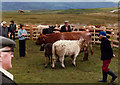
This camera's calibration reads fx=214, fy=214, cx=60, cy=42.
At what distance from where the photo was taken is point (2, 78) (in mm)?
1635

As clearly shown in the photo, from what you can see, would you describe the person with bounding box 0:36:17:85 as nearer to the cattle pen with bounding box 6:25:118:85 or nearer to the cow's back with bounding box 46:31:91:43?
the cattle pen with bounding box 6:25:118:85

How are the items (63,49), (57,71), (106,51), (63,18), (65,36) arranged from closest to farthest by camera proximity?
(106,51)
(57,71)
(63,49)
(65,36)
(63,18)

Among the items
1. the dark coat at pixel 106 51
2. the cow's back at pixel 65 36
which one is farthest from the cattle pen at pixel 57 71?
the cow's back at pixel 65 36

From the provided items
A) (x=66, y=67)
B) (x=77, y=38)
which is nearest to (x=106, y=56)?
(x=66, y=67)

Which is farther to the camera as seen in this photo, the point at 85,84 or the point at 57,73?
the point at 57,73

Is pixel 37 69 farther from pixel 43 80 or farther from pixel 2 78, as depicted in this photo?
pixel 2 78

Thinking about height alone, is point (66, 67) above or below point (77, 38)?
below

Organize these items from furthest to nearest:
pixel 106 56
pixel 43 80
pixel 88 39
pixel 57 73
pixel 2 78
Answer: pixel 88 39
pixel 57 73
pixel 43 80
pixel 106 56
pixel 2 78

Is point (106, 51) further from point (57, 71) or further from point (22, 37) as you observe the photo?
point (22, 37)

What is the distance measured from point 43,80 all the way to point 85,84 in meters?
1.56

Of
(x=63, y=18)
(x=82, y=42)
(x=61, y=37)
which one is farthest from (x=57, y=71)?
(x=63, y=18)

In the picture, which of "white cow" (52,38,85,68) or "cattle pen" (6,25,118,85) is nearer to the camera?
"cattle pen" (6,25,118,85)

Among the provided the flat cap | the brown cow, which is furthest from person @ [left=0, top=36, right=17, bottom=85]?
the brown cow

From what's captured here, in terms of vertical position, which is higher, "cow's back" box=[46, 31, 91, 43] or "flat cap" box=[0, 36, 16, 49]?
"flat cap" box=[0, 36, 16, 49]
